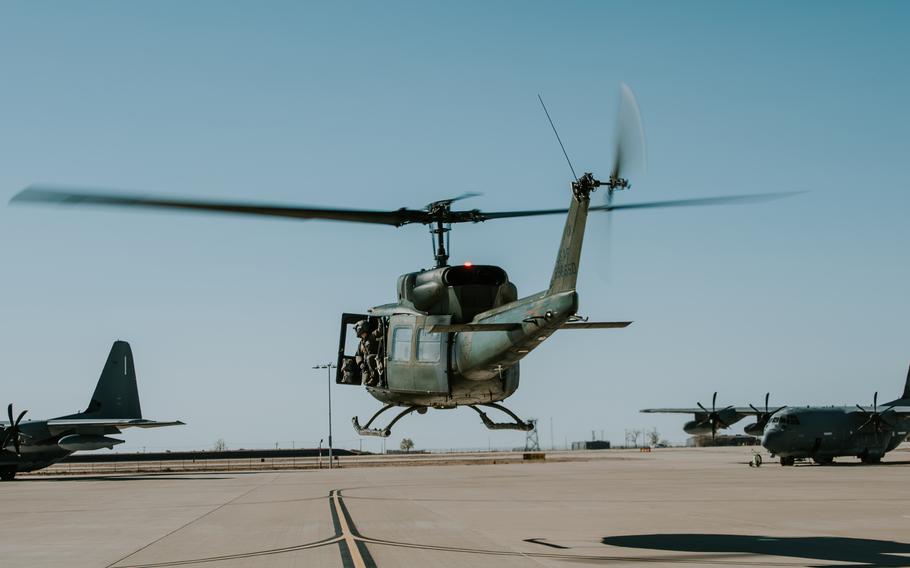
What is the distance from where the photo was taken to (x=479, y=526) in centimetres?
2178

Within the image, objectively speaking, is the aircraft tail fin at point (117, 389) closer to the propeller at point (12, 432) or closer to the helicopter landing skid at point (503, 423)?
the propeller at point (12, 432)

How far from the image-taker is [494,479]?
4725cm

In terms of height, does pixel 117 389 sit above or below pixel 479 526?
above

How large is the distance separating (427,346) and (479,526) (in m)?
6.24

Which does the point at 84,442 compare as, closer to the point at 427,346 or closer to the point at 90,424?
the point at 90,424

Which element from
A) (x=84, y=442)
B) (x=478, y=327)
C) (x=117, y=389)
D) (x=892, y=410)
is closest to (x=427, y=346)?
(x=478, y=327)

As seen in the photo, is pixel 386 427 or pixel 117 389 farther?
pixel 117 389

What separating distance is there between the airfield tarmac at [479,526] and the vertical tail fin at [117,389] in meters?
19.9

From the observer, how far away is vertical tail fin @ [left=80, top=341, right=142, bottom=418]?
5947cm

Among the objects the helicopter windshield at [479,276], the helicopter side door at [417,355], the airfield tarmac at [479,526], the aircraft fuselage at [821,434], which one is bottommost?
the airfield tarmac at [479,526]

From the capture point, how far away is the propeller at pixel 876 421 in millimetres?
54906

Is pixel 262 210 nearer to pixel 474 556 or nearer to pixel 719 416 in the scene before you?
pixel 474 556

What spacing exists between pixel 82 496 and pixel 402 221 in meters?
28.7

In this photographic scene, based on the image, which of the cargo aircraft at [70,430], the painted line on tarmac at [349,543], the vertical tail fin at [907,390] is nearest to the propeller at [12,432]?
the cargo aircraft at [70,430]
